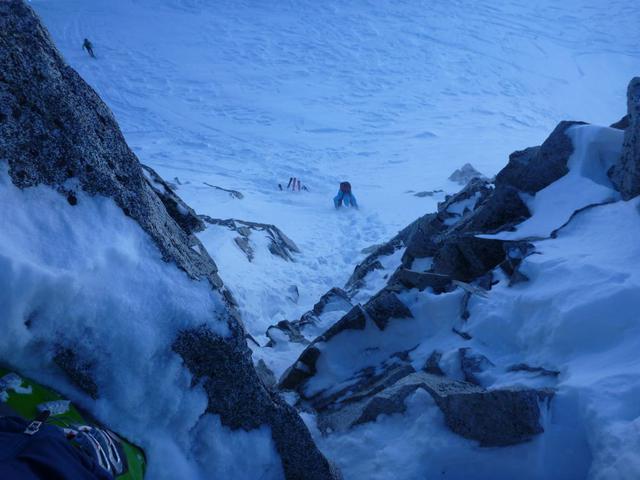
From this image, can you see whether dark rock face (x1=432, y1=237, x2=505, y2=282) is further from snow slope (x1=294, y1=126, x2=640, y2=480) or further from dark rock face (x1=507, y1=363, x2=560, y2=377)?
dark rock face (x1=507, y1=363, x2=560, y2=377)

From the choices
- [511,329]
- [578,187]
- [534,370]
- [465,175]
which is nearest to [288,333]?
[511,329]

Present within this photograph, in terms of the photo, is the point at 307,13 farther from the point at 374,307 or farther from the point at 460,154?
the point at 374,307

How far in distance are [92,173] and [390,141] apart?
21.2 m

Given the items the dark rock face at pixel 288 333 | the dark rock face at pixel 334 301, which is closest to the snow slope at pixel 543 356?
the dark rock face at pixel 288 333

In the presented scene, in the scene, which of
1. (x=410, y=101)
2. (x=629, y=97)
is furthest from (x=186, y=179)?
(x=410, y=101)

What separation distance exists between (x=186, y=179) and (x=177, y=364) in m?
14.0

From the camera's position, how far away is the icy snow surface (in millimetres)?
3053

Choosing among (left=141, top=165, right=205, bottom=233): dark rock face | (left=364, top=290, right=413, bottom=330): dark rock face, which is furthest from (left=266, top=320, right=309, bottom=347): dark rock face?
(left=141, top=165, right=205, bottom=233): dark rock face

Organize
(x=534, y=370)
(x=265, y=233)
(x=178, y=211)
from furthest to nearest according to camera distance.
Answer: (x=265, y=233) → (x=178, y=211) → (x=534, y=370)

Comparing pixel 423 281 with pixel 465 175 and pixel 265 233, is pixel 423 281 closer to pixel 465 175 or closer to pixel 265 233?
pixel 265 233

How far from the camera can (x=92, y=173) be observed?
102 inches

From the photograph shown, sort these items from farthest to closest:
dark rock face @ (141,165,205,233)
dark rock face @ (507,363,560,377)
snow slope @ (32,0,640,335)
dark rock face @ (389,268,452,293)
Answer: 1. snow slope @ (32,0,640,335)
2. dark rock face @ (389,268,452,293)
3. dark rock face @ (141,165,205,233)
4. dark rock face @ (507,363,560,377)

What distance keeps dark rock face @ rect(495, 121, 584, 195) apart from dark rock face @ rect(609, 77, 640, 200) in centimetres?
76

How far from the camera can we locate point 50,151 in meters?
2.51
